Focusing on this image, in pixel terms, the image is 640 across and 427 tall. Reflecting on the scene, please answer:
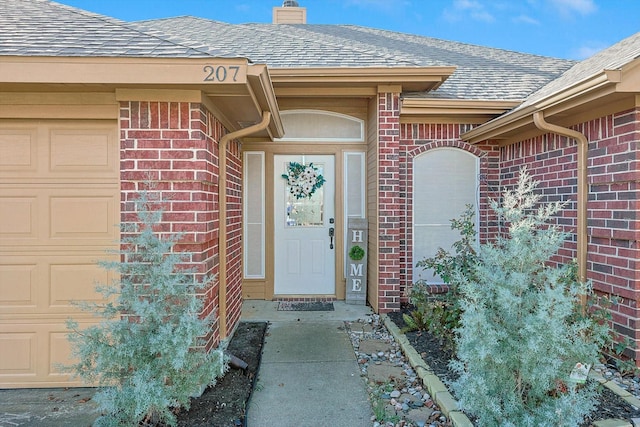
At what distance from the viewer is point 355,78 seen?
16.3 feet

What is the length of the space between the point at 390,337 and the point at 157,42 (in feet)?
11.5

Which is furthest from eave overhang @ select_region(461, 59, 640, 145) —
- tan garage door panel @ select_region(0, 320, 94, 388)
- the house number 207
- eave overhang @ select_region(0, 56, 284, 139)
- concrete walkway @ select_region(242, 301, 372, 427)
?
tan garage door panel @ select_region(0, 320, 94, 388)

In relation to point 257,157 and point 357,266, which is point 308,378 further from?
point 257,157

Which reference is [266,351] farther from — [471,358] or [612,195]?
[612,195]

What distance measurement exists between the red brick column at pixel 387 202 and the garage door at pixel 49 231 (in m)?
3.04

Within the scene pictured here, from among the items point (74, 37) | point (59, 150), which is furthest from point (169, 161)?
point (74, 37)

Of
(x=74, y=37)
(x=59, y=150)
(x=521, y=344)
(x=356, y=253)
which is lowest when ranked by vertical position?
(x=521, y=344)

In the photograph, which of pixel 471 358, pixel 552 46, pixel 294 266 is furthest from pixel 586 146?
pixel 552 46

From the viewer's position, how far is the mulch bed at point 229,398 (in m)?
2.67

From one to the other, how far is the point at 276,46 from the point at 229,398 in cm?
486

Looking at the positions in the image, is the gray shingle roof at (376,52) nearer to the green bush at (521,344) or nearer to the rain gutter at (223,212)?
the rain gutter at (223,212)

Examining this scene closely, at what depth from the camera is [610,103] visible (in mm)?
3441

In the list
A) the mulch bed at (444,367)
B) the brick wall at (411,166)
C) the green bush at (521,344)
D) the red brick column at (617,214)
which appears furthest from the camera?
the brick wall at (411,166)

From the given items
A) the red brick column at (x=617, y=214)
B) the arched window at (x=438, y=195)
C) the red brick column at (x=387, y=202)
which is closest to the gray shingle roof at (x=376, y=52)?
the red brick column at (x=387, y=202)
